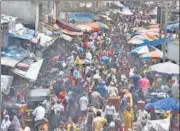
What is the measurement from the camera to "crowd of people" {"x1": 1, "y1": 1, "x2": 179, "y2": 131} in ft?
7.67

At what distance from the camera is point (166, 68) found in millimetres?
2115

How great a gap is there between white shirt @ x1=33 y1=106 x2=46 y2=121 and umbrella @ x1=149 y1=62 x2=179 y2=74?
2.17ft

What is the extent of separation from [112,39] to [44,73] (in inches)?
21.3

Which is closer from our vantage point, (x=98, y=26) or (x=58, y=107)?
(x=58, y=107)

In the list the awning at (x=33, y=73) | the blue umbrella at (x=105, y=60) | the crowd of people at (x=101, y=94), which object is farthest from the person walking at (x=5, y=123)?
the blue umbrella at (x=105, y=60)

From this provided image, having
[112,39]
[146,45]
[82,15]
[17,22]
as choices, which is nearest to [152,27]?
[146,45]

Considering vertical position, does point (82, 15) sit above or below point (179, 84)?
above

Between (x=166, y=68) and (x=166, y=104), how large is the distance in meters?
0.18

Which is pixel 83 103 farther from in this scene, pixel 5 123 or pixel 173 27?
pixel 173 27

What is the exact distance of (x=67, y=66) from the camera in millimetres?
2918

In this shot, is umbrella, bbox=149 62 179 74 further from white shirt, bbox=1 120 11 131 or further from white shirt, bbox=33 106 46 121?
white shirt, bbox=1 120 11 131

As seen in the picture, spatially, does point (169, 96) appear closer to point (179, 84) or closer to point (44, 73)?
point (179, 84)

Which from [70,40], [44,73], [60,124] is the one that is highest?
[70,40]

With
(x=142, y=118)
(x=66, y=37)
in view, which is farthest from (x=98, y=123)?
(x=66, y=37)
